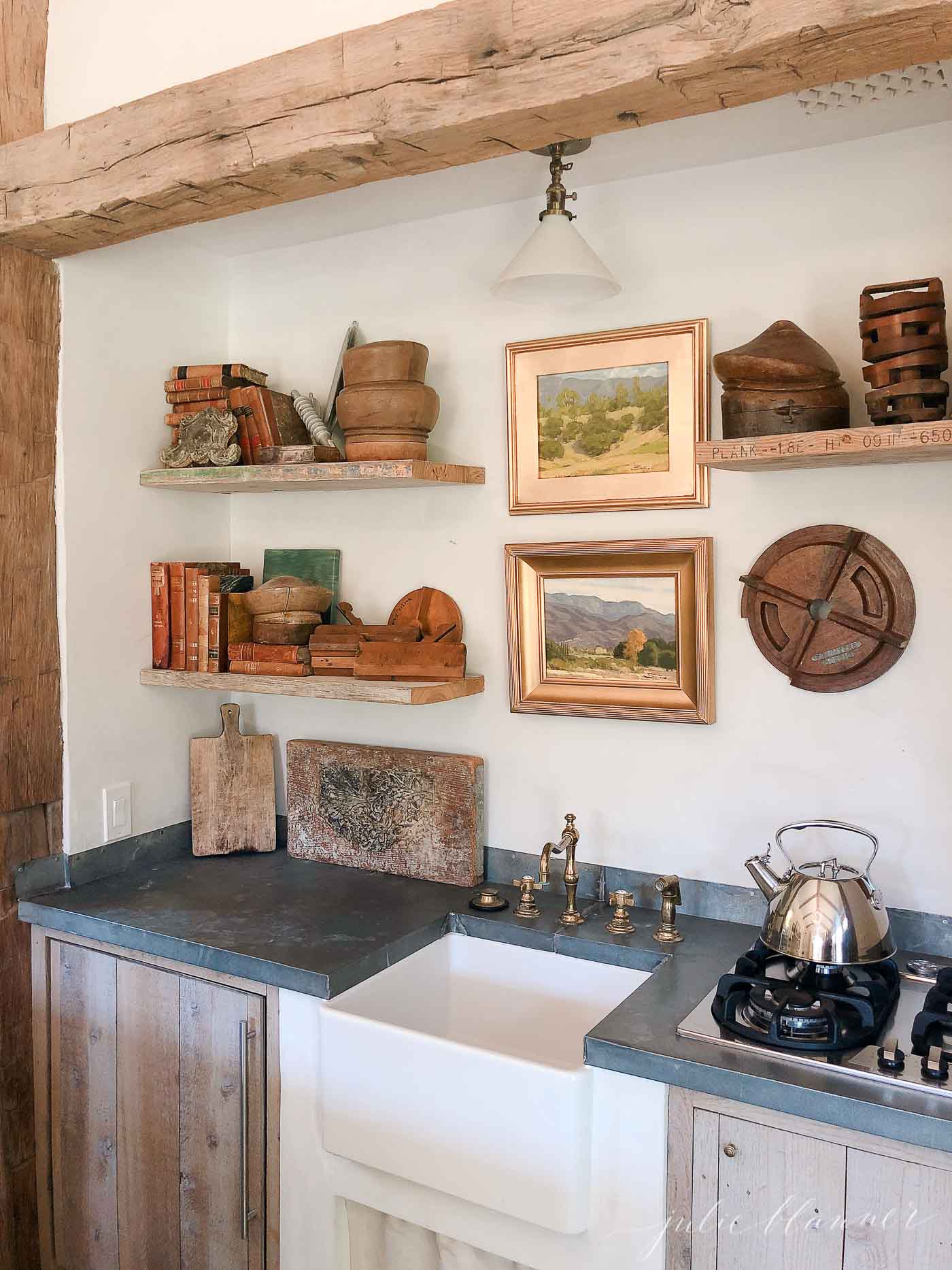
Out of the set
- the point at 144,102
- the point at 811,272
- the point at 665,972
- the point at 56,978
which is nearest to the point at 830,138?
the point at 811,272

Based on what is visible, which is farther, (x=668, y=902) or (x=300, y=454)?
(x=300, y=454)

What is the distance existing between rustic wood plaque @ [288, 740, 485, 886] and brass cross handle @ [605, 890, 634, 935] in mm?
378

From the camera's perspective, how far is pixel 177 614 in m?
2.60

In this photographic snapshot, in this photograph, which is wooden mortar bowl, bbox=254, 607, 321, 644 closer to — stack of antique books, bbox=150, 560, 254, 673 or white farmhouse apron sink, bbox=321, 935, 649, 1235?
stack of antique books, bbox=150, 560, 254, 673

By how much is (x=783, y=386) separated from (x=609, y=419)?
490mm

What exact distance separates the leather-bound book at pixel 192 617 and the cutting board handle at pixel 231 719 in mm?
190

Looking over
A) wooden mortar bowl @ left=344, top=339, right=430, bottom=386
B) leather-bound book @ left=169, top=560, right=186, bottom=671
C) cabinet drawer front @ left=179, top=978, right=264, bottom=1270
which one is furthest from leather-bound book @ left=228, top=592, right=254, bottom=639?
cabinet drawer front @ left=179, top=978, right=264, bottom=1270

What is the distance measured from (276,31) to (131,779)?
1683 millimetres

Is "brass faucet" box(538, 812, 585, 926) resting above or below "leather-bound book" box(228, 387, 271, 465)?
below

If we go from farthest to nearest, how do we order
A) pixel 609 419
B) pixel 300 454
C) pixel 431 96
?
pixel 300 454 → pixel 609 419 → pixel 431 96

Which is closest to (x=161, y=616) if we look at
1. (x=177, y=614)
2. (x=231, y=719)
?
(x=177, y=614)

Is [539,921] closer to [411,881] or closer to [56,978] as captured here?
[411,881]

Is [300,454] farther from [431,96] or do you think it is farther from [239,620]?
[431,96]

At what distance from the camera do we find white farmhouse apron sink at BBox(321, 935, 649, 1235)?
65.8 inches
